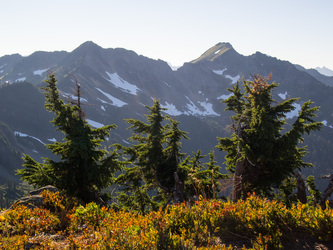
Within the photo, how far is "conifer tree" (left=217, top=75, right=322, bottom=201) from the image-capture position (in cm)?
1105

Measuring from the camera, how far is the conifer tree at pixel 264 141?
11.0 metres

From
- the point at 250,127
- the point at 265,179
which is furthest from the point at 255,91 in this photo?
Answer: the point at 265,179

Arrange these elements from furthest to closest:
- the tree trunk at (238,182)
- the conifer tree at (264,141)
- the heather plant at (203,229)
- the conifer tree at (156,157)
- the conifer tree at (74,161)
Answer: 1. the conifer tree at (156,157)
2. the conifer tree at (74,161)
3. the tree trunk at (238,182)
4. the conifer tree at (264,141)
5. the heather plant at (203,229)

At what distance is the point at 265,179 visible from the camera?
43.3 ft

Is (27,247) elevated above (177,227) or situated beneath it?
situated beneath

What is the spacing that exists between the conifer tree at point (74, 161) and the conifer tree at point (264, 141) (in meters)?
7.19

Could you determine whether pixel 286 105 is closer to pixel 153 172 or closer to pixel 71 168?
pixel 153 172

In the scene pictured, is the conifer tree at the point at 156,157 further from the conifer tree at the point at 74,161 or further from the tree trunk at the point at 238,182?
the tree trunk at the point at 238,182

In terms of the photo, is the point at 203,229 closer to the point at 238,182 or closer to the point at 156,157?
the point at 238,182

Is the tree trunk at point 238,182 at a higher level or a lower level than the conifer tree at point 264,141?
lower

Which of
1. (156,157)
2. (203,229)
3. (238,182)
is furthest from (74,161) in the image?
(203,229)

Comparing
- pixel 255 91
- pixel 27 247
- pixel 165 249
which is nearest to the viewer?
pixel 165 249

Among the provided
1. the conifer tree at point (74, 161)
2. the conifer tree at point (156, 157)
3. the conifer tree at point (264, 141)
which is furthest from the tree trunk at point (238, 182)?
the conifer tree at point (74, 161)

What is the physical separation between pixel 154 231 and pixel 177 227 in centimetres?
98
